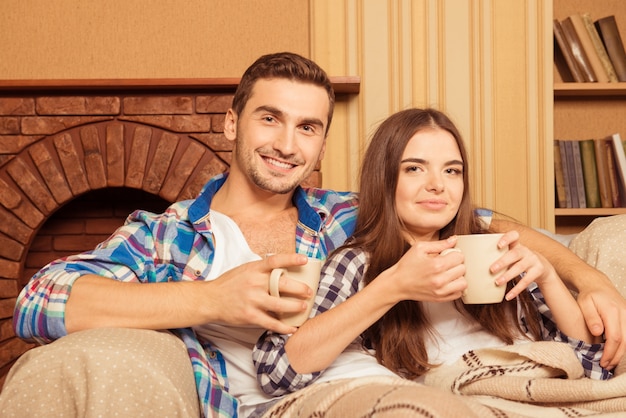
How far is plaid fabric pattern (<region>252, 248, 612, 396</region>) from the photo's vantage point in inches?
44.9

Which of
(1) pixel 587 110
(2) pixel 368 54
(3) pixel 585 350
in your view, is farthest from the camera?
(1) pixel 587 110

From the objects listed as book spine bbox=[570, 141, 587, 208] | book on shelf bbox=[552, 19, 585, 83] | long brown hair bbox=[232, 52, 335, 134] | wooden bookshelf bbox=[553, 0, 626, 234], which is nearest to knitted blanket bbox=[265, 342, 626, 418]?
long brown hair bbox=[232, 52, 335, 134]

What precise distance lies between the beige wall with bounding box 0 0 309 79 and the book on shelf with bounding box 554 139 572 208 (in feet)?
3.43

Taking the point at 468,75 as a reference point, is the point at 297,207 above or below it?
below

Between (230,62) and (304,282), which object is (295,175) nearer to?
(304,282)

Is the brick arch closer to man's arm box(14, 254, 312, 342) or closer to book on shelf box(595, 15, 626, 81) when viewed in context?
man's arm box(14, 254, 312, 342)

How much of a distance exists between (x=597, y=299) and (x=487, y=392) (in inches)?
13.3

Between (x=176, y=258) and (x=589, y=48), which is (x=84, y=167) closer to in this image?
(x=176, y=258)

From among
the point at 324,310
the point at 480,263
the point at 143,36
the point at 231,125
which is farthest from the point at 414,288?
the point at 143,36

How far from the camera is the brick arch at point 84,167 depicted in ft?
→ 7.82

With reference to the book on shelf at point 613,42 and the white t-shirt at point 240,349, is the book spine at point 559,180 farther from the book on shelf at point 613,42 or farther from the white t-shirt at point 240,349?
the white t-shirt at point 240,349

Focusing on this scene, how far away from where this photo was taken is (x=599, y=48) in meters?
2.54

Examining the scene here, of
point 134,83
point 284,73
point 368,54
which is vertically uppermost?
point 368,54

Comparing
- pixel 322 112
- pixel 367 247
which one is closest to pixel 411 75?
pixel 322 112
